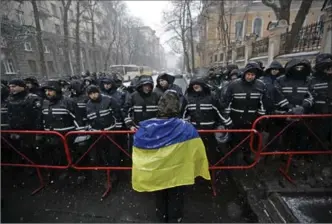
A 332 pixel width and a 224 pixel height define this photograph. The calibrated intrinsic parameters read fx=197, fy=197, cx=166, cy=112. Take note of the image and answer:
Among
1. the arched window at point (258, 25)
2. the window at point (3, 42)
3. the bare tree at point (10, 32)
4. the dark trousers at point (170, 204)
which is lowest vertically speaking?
the dark trousers at point (170, 204)

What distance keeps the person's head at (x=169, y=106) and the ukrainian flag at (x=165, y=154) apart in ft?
0.26

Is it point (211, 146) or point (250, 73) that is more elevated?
point (250, 73)

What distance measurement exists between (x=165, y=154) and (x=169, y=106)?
55cm

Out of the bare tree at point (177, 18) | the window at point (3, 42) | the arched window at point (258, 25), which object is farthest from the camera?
the arched window at point (258, 25)

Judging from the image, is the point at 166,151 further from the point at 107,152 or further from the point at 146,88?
the point at 107,152

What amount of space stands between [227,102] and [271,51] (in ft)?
30.5

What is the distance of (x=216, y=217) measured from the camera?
9.32 feet

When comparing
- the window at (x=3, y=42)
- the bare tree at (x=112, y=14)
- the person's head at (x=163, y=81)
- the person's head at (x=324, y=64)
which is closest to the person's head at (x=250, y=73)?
the person's head at (x=324, y=64)

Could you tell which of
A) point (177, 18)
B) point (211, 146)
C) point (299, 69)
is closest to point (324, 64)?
point (299, 69)

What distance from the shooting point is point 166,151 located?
223cm

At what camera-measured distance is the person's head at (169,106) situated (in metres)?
2.31

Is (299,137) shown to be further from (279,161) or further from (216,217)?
(216,217)

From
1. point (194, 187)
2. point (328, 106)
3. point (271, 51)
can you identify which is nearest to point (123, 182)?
point (194, 187)

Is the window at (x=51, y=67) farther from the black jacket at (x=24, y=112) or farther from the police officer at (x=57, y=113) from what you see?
the police officer at (x=57, y=113)
